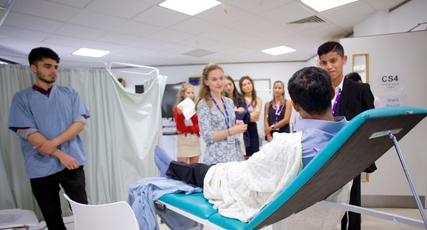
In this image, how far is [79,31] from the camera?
14.3 feet

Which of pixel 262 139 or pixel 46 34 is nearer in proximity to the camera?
pixel 46 34

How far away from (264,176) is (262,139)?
5049 millimetres

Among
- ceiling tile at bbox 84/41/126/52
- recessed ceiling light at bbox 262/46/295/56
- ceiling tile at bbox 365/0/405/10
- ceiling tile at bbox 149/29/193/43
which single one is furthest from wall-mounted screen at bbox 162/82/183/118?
ceiling tile at bbox 365/0/405/10

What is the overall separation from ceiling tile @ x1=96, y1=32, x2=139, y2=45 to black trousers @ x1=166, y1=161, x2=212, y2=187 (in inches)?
152

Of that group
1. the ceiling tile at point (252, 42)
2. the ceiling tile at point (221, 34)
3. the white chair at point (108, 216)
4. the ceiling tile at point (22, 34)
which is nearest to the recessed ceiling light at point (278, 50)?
the ceiling tile at point (252, 42)

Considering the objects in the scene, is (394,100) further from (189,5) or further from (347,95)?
(189,5)

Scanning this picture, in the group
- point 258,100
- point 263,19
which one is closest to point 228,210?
point 258,100

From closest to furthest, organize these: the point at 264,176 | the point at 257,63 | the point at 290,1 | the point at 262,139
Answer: the point at 264,176
the point at 290,1
the point at 262,139
the point at 257,63

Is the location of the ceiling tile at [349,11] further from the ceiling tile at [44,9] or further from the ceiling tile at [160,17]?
the ceiling tile at [44,9]

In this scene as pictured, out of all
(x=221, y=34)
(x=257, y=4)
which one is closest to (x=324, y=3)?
(x=257, y=4)

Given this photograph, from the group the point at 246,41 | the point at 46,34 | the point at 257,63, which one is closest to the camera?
the point at 46,34

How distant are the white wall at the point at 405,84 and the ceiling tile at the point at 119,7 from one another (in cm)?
276

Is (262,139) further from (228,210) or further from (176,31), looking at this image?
(228,210)

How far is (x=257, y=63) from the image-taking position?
7.61 meters
